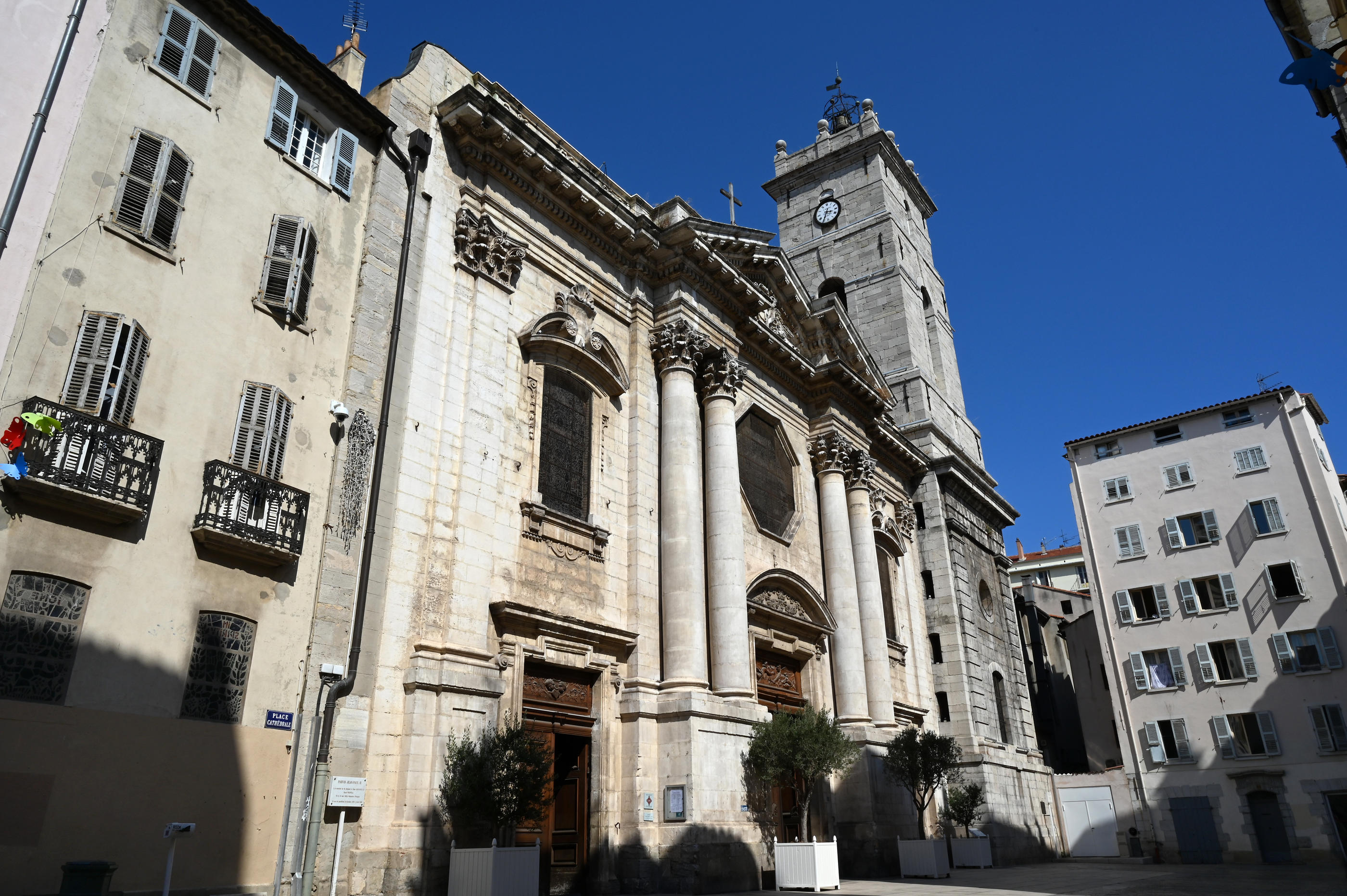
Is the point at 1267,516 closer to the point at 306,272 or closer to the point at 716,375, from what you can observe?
the point at 716,375

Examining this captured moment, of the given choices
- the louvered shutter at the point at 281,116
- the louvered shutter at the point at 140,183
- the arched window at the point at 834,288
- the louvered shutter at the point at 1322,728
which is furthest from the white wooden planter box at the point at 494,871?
the arched window at the point at 834,288

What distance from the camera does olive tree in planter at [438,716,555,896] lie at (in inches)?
466

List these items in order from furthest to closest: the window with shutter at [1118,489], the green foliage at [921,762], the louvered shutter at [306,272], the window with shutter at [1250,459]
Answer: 1. the window with shutter at [1118,489]
2. the window with shutter at [1250,459]
3. the green foliage at [921,762]
4. the louvered shutter at [306,272]

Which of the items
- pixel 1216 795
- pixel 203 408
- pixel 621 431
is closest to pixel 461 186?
pixel 621 431

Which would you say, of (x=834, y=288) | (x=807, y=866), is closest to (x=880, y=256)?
(x=834, y=288)

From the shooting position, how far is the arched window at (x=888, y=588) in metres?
27.0

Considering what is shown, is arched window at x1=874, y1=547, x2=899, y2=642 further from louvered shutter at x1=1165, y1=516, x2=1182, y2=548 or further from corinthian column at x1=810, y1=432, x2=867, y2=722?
louvered shutter at x1=1165, y1=516, x2=1182, y2=548

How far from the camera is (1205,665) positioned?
3191cm

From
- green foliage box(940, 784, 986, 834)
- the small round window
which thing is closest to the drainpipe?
green foliage box(940, 784, 986, 834)

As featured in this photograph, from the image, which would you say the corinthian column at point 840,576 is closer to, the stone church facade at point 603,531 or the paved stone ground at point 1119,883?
the stone church facade at point 603,531

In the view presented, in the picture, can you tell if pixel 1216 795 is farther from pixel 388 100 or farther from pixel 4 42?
pixel 4 42

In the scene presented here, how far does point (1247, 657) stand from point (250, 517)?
32.7m

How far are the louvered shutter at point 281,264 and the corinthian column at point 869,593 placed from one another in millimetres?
16746

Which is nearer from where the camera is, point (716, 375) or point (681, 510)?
point (681, 510)
